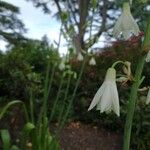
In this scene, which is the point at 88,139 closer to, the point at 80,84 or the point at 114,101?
the point at 80,84

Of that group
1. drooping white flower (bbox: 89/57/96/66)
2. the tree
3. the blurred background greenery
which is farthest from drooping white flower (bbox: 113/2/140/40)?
the tree

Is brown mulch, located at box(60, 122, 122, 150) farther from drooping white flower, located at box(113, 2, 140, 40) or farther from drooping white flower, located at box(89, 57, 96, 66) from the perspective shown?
drooping white flower, located at box(113, 2, 140, 40)

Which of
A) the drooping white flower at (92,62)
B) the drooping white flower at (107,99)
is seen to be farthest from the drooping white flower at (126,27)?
the drooping white flower at (92,62)

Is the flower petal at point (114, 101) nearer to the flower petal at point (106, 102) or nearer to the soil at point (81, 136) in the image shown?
the flower petal at point (106, 102)

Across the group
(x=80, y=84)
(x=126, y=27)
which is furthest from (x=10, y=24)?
(x=126, y=27)

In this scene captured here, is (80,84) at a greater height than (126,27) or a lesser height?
greater

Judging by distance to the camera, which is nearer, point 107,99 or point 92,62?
point 107,99

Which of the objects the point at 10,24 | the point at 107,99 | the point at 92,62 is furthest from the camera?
the point at 10,24
